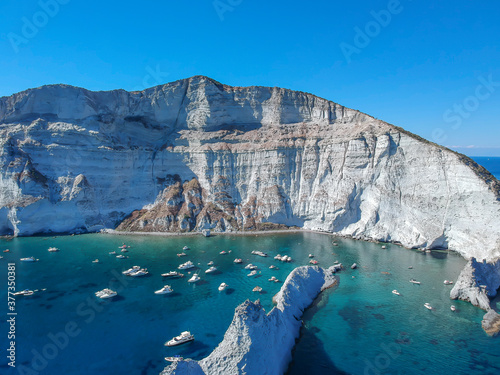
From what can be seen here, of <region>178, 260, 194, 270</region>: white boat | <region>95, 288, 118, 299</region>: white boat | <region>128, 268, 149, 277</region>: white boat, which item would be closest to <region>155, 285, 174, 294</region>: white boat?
<region>95, 288, 118, 299</region>: white boat

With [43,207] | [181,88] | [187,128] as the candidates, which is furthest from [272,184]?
[43,207]

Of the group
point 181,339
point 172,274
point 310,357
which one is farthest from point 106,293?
point 310,357

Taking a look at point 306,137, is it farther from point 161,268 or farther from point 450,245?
point 161,268

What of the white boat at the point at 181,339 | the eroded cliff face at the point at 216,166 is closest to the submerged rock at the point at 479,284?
the eroded cliff face at the point at 216,166

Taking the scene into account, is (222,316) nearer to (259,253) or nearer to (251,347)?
(251,347)

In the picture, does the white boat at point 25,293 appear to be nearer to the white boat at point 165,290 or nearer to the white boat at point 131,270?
the white boat at point 131,270

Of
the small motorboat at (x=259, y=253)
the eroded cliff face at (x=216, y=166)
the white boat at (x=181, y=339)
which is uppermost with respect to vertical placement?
the eroded cliff face at (x=216, y=166)
